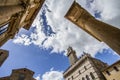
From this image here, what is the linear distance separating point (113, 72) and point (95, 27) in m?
29.3

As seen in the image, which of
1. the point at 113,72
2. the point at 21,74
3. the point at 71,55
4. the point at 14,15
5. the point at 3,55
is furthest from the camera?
the point at 71,55

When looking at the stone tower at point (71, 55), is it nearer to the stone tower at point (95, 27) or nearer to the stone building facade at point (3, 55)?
the stone building facade at point (3, 55)

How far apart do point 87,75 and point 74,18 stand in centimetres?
3169

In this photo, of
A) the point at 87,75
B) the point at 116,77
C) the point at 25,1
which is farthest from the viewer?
the point at 87,75

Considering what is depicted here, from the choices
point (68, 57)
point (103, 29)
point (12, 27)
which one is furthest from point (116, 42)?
point (68, 57)

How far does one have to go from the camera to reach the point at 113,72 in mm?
31062

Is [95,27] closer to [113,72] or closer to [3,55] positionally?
[3,55]

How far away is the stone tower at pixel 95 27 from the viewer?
4031 millimetres

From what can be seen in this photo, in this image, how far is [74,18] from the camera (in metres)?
5.67

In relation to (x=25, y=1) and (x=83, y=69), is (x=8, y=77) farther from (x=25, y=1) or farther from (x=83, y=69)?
(x=83, y=69)

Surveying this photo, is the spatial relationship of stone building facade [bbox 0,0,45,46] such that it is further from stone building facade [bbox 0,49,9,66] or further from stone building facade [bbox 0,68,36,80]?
stone building facade [bbox 0,68,36,80]

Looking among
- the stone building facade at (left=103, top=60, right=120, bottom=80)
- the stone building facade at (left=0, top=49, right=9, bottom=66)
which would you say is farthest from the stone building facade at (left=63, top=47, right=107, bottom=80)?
the stone building facade at (left=0, top=49, right=9, bottom=66)

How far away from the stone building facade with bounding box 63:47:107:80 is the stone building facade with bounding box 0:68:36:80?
50.5ft

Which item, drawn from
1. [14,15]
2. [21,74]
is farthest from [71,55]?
[14,15]
